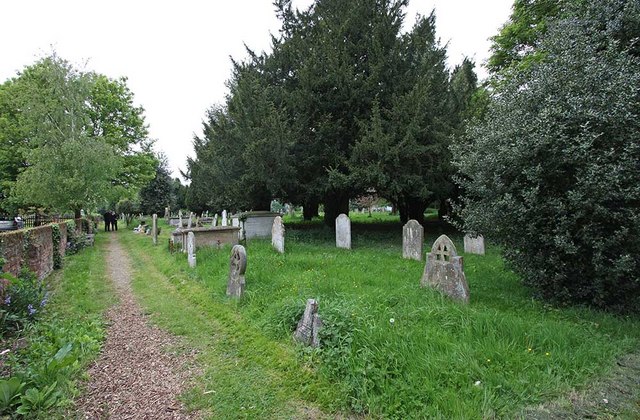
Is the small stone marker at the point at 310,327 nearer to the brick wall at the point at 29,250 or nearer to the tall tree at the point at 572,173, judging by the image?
the tall tree at the point at 572,173

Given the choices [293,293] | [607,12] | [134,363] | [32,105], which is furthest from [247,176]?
[32,105]

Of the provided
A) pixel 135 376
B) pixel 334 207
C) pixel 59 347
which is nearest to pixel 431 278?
pixel 135 376

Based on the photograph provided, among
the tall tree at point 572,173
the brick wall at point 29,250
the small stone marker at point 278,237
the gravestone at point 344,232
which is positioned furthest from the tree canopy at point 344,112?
the brick wall at point 29,250

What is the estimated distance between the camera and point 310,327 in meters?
4.12

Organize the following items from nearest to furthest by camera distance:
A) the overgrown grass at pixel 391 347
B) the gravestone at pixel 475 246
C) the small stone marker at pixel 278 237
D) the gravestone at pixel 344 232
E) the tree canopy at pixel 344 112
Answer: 1. the overgrown grass at pixel 391 347
2. the small stone marker at pixel 278 237
3. the gravestone at pixel 475 246
4. the gravestone at pixel 344 232
5. the tree canopy at pixel 344 112

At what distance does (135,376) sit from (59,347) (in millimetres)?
1274

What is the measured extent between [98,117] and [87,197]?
438 inches

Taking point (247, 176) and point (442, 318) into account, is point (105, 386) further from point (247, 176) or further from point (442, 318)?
point (247, 176)

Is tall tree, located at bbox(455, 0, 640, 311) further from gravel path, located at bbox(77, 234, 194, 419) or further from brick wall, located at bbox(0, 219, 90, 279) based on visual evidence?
brick wall, located at bbox(0, 219, 90, 279)

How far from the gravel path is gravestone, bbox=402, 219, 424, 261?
670 centimetres

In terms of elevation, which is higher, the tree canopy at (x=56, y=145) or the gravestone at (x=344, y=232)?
→ the tree canopy at (x=56, y=145)

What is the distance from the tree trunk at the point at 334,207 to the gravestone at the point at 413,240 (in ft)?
20.2

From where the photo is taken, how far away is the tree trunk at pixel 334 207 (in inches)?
630

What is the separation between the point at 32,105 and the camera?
56.9ft
